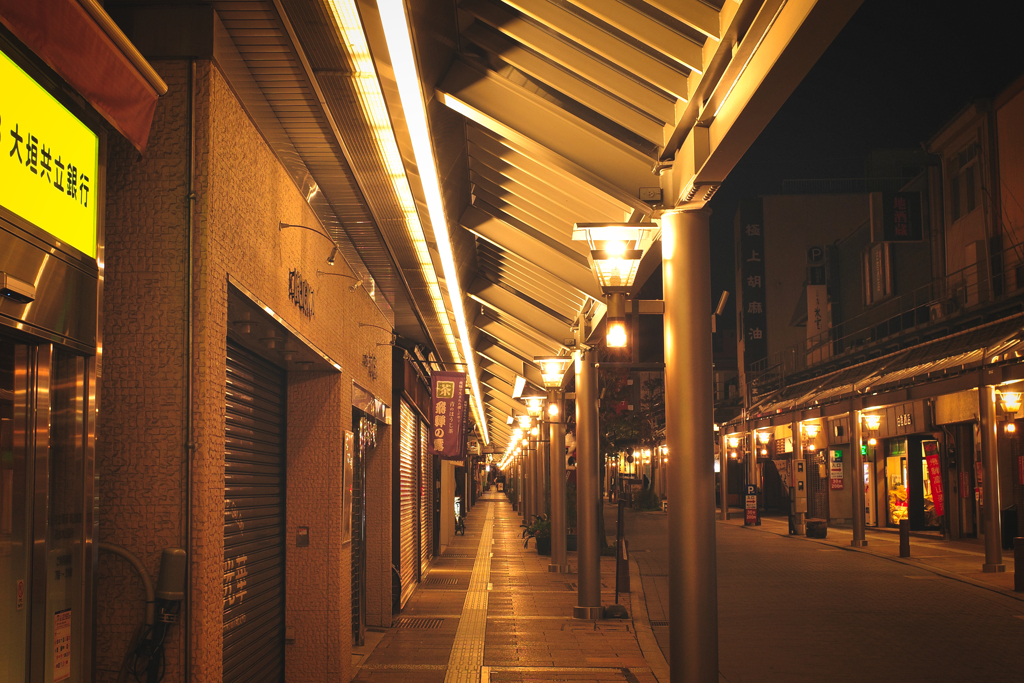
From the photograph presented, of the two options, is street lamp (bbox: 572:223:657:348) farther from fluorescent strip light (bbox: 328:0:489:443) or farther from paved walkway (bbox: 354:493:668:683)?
paved walkway (bbox: 354:493:668:683)

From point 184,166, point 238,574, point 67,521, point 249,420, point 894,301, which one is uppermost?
point 894,301

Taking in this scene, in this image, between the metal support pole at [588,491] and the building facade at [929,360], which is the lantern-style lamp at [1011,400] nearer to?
the building facade at [929,360]

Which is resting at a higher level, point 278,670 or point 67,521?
point 67,521

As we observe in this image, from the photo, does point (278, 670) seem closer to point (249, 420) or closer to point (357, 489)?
point (249, 420)

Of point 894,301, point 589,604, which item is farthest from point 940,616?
point 894,301

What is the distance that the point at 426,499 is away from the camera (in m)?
19.7

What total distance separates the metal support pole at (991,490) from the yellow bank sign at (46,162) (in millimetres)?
17547

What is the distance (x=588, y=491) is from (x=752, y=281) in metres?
39.6

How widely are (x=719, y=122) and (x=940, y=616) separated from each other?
10.9 m

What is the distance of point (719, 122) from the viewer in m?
4.59

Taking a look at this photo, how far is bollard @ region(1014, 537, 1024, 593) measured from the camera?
14672 mm

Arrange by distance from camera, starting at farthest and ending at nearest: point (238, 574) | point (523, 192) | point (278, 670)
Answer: point (523, 192) < point (278, 670) < point (238, 574)

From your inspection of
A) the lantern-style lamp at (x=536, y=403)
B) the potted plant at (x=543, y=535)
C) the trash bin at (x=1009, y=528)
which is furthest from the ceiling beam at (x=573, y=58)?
the trash bin at (x=1009, y=528)

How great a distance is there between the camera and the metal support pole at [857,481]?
23562mm
